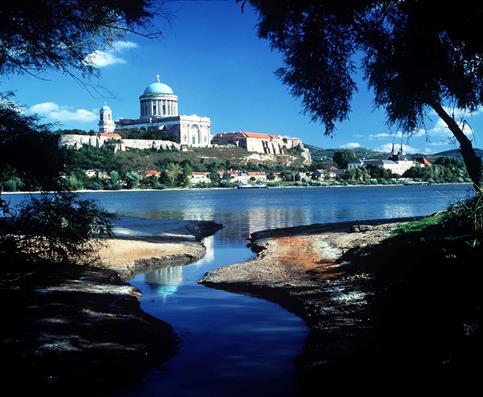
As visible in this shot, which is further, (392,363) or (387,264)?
(387,264)

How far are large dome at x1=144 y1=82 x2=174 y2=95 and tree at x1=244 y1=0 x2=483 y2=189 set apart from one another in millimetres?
171588

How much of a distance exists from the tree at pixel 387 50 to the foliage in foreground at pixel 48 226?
187 inches

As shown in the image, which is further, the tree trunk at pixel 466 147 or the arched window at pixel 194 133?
the arched window at pixel 194 133

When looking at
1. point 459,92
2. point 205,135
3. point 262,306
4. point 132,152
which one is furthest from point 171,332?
point 205,135

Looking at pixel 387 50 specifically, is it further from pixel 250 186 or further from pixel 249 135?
pixel 249 135

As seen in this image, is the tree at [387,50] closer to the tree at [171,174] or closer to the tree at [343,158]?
the tree at [171,174]

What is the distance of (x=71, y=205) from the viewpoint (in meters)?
9.74

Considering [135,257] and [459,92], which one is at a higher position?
[459,92]

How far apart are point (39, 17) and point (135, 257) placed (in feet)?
→ 29.9

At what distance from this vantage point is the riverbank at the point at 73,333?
5340mm

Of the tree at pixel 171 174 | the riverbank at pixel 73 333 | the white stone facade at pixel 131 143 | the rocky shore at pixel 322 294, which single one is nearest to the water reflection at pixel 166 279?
the rocky shore at pixel 322 294

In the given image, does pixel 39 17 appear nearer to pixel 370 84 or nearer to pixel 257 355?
pixel 257 355

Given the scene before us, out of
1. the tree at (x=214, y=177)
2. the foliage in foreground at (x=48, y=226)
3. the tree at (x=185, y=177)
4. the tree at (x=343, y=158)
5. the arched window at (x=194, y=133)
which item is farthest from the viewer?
the tree at (x=343, y=158)

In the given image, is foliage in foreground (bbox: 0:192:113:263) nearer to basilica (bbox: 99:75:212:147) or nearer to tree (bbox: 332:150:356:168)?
basilica (bbox: 99:75:212:147)
